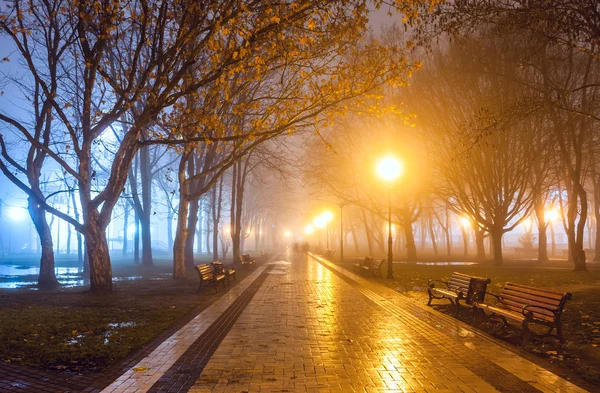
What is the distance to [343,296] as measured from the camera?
1446 centimetres

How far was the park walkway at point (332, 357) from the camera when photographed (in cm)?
550

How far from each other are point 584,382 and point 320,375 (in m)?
3.04

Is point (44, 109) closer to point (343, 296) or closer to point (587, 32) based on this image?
point (343, 296)

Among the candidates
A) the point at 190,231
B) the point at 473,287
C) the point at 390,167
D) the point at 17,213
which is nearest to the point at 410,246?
the point at 190,231

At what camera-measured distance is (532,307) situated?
793 centimetres

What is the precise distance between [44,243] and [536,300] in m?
16.3

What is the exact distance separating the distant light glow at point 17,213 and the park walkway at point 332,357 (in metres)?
69.8

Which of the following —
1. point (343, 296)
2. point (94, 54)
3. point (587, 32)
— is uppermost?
point (94, 54)

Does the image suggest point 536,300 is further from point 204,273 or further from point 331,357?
point 204,273

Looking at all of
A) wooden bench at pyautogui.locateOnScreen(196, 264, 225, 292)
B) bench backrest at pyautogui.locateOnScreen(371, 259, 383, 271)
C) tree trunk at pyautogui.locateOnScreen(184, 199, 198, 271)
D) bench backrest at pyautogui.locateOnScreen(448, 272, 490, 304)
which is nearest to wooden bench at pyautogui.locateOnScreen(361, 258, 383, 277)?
bench backrest at pyautogui.locateOnScreen(371, 259, 383, 271)

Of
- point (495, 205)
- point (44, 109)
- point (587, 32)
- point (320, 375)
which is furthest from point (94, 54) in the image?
point (495, 205)

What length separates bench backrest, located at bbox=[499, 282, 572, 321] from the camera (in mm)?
7297

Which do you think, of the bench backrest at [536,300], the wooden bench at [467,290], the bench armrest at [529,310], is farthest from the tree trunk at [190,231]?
the bench armrest at [529,310]

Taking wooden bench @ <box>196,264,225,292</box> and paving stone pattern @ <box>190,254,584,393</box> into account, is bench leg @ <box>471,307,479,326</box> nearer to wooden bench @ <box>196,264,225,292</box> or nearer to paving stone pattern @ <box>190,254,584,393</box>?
paving stone pattern @ <box>190,254,584,393</box>
